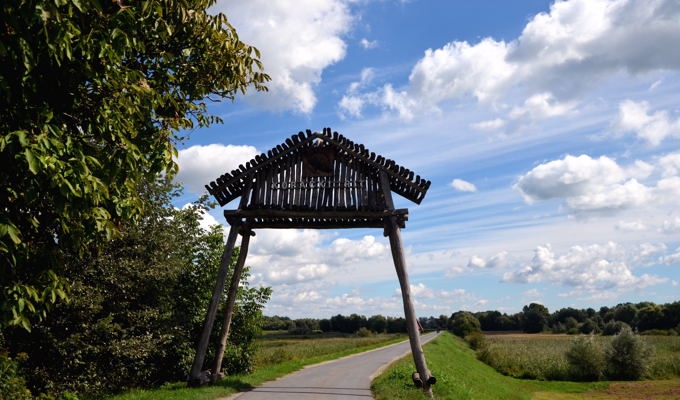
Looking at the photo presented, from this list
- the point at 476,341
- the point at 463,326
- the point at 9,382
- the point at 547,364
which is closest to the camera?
the point at 9,382

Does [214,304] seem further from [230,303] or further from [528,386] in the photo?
[528,386]

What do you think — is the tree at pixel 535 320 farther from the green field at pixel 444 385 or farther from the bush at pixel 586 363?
the bush at pixel 586 363

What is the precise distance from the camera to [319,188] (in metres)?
13.5

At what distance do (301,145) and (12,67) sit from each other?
837 centimetres

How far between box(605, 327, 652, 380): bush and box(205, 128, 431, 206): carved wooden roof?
3576 centimetres

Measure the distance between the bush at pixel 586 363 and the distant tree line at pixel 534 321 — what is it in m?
49.8

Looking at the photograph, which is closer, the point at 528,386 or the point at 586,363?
the point at 528,386

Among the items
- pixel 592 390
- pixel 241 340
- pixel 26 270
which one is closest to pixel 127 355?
pixel 241 340

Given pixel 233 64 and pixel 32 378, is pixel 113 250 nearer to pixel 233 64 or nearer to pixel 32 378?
pixel 32 378

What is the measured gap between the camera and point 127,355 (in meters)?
14.6

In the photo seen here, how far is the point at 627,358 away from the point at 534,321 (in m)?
90.3

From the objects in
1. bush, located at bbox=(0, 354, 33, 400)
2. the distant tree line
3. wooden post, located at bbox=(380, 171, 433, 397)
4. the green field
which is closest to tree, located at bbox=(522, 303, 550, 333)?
the distant tree line

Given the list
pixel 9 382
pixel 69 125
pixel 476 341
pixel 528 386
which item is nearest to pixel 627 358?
pixel 528 386

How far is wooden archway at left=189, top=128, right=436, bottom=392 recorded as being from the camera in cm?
1322
